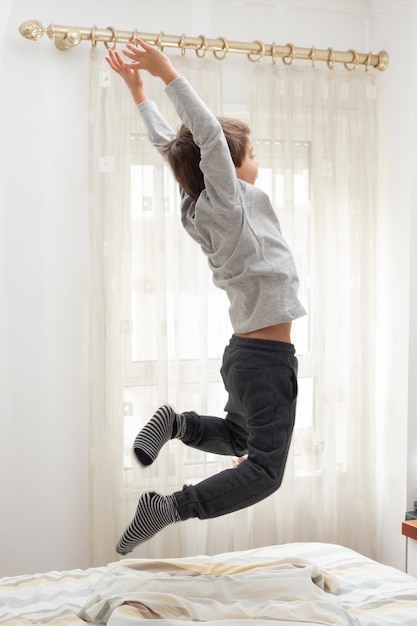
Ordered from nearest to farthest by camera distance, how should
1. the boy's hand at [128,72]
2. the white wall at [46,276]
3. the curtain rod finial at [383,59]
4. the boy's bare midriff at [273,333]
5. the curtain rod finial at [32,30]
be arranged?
the boy's bare midriff at [273,333] < the boy's hand at [128,72] < the curtain rod finial at [32,30] < the white wall at [46,276] < the curtain rod finial at [383,59]

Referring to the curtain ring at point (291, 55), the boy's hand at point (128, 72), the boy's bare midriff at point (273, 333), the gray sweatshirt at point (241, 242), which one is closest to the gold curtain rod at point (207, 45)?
the curtain ring at point (291, 55)

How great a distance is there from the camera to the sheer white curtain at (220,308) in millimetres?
3244

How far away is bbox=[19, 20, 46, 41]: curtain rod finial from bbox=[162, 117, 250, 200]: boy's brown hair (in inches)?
47.5

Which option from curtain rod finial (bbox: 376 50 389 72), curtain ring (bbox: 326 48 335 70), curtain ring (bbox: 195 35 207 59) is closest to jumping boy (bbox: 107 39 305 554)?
curtain ring (bbox: 195 35 207 59)

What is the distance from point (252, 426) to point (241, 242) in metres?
0.50

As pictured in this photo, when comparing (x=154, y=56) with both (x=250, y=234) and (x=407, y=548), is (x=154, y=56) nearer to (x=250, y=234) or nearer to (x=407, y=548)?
(x=250, y=234)

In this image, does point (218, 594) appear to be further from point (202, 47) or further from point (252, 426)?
point (202, 47)

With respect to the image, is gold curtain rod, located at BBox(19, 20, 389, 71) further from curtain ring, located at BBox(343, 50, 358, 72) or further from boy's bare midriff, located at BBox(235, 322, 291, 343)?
boy's bare midriff, located at BBox(235, 322, 291, 343)

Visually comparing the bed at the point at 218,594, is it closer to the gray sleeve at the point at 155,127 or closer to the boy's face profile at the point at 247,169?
the boy's face profile at the point at 247,169

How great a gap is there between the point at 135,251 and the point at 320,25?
1399 mm

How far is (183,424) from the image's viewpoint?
2.23m

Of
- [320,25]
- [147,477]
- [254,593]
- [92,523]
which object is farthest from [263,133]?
[254,593]

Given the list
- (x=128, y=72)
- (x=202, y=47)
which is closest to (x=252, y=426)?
(x=128, y=72)

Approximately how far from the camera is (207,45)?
3.28 meters
